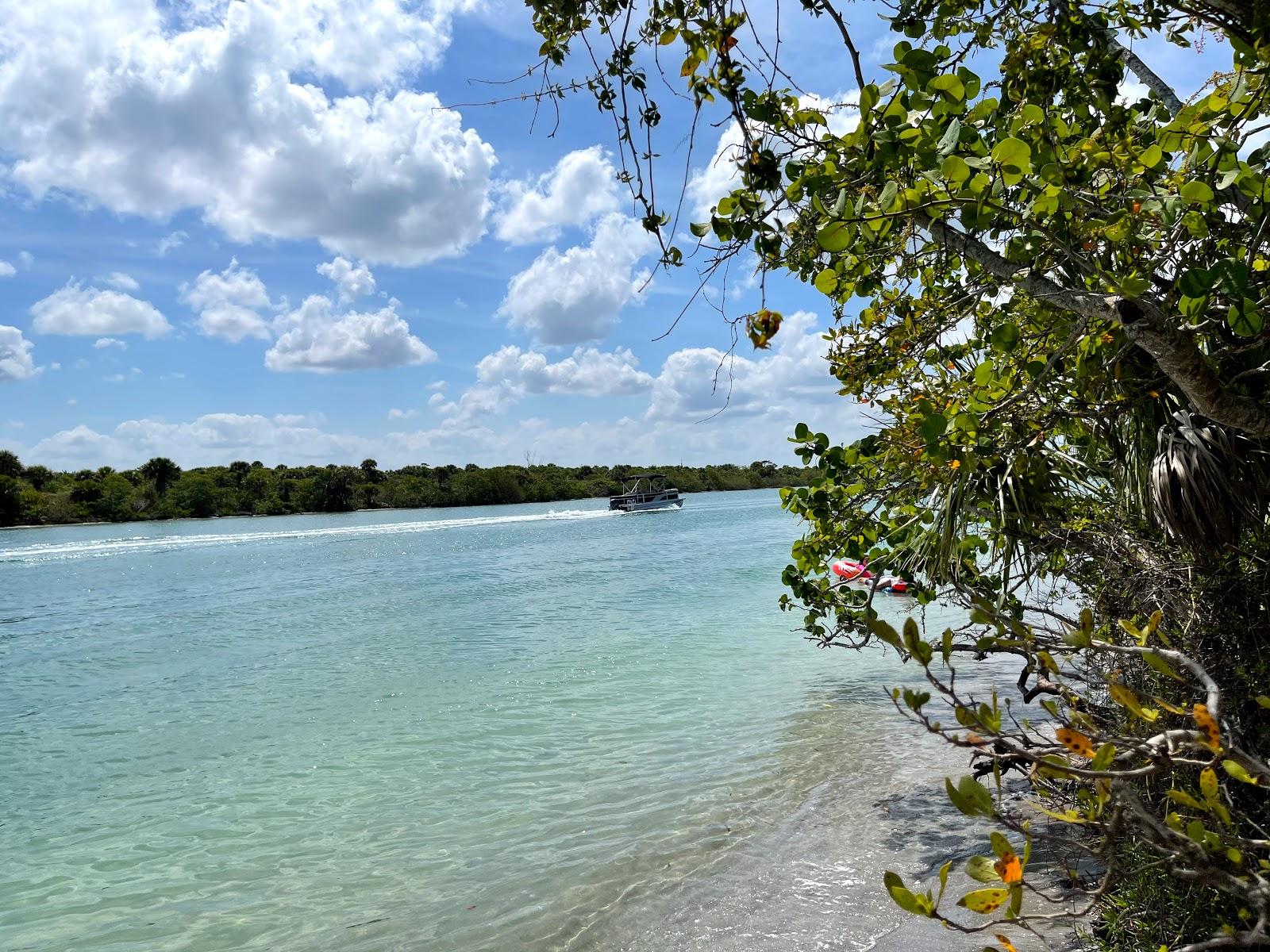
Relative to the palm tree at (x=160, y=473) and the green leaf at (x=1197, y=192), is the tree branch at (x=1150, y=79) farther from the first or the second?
the palm tree at (x=160, y=473)

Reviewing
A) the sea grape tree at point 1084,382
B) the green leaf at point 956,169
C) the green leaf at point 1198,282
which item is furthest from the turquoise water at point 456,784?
the green leaf at point 956,169

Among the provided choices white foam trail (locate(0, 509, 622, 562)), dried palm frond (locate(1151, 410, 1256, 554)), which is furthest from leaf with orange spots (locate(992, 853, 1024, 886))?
white foam trail (locate(0, 509, 622, 562))

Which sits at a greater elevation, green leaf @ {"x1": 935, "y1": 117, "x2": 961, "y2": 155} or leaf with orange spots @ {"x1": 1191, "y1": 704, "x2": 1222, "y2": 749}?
green leaf @ {"x1": 935, "y1": 117, "x2": 961, "y2": 155}

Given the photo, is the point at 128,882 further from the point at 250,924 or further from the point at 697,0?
the point at 697,0

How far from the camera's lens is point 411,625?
65.3 feet

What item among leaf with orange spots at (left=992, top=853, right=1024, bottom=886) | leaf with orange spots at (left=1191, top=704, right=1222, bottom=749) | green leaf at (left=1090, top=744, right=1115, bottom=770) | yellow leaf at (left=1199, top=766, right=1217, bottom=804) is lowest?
leaf with orange spots at (left=992, top=853, right=1024, bottom=886)

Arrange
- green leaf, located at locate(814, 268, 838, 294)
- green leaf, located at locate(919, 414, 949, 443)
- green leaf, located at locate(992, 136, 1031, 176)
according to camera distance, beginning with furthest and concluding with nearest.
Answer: green leaf, located at locate(814, 268, 838, 294), green leaf, located at locate(919, 414, 949, 443), green leaf, located at locate(992, 136, 1031, 176)

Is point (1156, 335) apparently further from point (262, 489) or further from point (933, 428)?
point (262, 489)

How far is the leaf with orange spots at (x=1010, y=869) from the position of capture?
1588 millimetres

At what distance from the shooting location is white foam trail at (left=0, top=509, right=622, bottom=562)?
49.4 metres

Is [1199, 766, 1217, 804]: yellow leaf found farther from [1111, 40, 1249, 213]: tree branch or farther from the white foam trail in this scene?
the white foam trail

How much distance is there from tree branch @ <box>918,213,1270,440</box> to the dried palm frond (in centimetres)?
55

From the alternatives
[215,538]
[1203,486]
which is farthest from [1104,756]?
[215,538]

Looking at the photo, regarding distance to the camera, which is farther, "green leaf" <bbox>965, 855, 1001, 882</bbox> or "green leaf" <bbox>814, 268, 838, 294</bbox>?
"green leaf" <bbox>814, 268, 838, 294</bbox>
